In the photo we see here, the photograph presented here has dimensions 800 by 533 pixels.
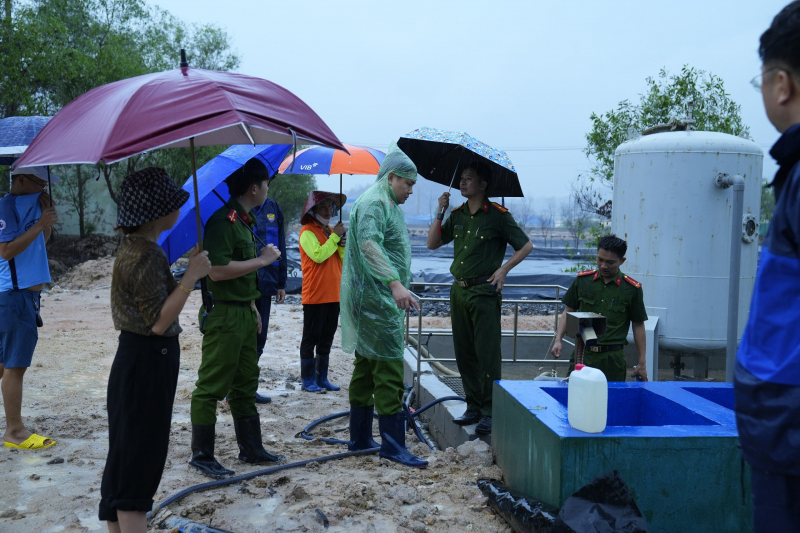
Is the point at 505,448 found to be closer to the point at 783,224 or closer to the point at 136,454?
the point at 136,454

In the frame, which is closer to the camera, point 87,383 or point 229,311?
point 229,311

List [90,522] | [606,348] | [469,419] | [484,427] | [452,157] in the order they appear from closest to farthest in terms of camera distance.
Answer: [90,522] < [484,427] < [606,348] < [469,419] < [452,157]

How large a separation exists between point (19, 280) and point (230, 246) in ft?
5.09

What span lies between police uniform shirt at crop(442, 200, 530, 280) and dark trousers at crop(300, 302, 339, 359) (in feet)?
6.01

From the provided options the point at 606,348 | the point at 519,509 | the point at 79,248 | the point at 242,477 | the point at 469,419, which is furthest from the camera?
the point at 79,248

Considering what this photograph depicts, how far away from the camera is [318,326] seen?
630cm

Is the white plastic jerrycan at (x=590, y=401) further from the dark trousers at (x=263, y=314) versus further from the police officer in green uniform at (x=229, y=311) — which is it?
the dark trousers at (x=263, y=314)

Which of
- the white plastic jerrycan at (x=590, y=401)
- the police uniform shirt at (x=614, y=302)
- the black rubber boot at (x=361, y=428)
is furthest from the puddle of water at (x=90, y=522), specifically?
the police uniform shirt at (x=614, y=302)

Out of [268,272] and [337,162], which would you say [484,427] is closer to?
[268,272]

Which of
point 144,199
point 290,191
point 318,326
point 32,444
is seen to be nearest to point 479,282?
point 318,326

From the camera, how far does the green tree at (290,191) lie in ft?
107

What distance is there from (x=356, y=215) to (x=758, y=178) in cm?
564

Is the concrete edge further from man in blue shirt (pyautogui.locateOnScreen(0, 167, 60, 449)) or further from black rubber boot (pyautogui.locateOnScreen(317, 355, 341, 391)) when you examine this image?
man in blue shirt (pyautogui.locateOnScreen(0, 167, 60, 449))

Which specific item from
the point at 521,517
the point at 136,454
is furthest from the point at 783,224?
the point at 136,454
